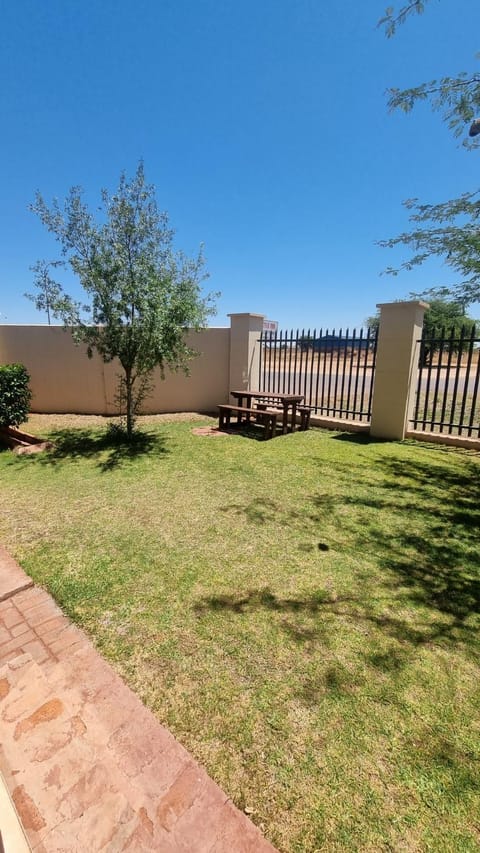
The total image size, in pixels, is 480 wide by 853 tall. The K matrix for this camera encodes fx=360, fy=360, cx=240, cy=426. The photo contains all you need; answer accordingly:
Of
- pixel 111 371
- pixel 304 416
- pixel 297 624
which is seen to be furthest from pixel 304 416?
pixel 297 624

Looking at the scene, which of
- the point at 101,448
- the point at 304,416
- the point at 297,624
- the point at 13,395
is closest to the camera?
the point at 297,624

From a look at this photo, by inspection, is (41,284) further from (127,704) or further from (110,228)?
(127,704)

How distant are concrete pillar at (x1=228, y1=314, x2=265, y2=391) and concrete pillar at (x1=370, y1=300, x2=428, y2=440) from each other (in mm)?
3052

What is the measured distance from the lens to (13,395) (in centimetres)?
624

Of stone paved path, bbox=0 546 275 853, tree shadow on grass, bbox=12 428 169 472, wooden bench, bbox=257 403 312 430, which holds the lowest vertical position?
stone paved path, bbox=0 546 275 853

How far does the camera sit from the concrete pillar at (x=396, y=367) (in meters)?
6.18

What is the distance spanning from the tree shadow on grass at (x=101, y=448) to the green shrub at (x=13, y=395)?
0.69 meters

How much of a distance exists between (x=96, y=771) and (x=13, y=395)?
621cm

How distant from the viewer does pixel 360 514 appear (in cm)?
366

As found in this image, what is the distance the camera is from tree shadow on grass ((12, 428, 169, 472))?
17.7ft

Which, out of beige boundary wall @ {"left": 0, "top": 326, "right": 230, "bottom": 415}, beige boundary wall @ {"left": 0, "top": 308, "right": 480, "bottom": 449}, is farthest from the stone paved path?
beige boundary wall @ {"left": 0, "top": 326, "right": 230, "bottom": 415}

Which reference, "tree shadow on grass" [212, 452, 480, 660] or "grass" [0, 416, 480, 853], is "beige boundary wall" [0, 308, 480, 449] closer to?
"tree shadow on grass" [212, 452, 480, 660]

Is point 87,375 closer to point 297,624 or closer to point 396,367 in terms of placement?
point 396,367

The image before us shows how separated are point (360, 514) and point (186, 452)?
3.03m
